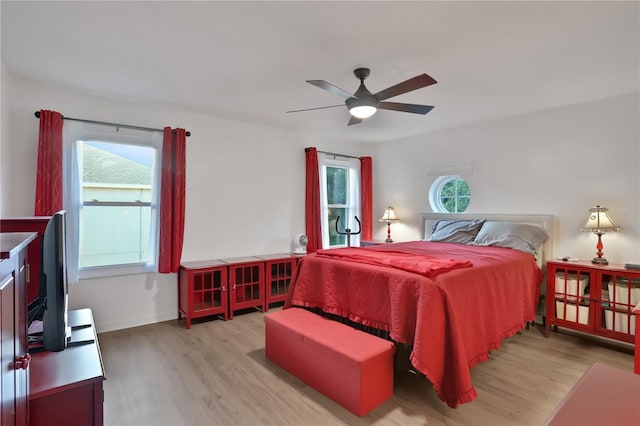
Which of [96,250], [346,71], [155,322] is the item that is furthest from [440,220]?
[96,250]

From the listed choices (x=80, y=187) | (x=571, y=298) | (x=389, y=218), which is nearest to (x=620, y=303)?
(x=571, y=298)

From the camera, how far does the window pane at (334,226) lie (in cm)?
534

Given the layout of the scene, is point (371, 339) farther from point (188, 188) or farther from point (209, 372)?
point (188, 188)

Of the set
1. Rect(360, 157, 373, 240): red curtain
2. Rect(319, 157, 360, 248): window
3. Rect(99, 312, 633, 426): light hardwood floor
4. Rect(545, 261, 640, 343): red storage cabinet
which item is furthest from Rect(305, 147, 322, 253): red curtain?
Rect(545, 261, 640, 343): red storage cabinet

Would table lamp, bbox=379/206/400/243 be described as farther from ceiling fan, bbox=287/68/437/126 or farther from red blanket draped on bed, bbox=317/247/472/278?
ceiling fan, bbox=287/68/437/126

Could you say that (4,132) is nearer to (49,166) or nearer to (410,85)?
(49,166)

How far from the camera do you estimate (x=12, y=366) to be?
92 cm

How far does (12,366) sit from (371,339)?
183 centimetres

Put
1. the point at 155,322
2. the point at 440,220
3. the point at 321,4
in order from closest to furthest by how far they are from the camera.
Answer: the point at 321,4 → the point at 155,322 → the point at 440,220

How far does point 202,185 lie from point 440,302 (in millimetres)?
2984

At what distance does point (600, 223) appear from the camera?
310 cm

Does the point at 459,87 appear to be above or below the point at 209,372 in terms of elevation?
above

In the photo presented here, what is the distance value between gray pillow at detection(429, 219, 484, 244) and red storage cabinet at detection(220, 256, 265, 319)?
232 cm

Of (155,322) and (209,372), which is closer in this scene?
(209,372)
